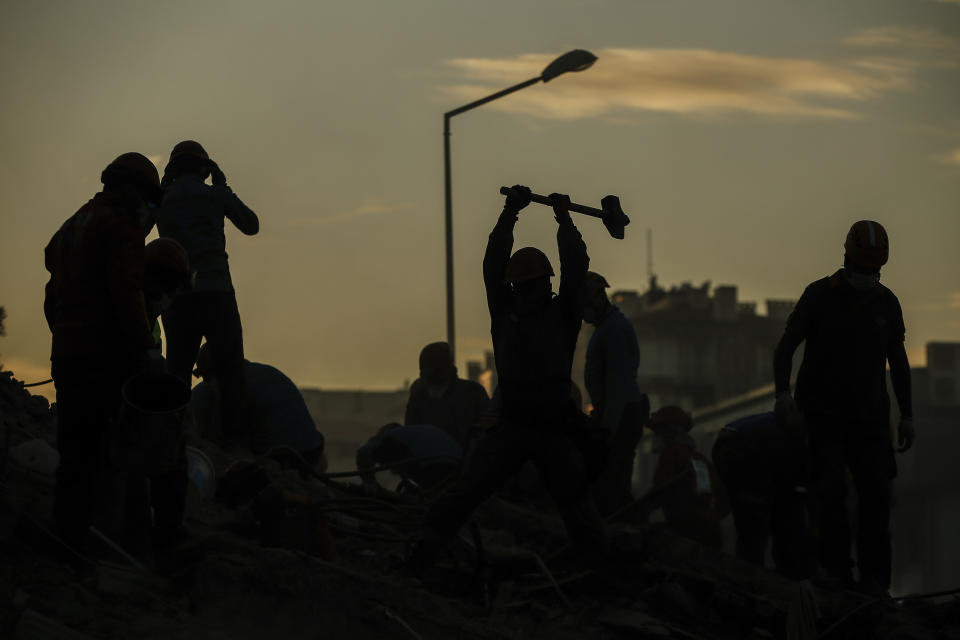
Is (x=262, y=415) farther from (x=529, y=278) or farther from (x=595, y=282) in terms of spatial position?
(x=529, y=278)

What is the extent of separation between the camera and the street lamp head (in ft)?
61.2

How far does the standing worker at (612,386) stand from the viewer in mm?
10789

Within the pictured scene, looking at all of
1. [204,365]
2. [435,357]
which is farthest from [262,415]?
[435,357]

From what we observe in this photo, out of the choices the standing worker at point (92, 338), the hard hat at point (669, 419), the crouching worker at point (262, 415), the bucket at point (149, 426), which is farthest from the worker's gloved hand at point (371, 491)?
the standing worker at point (92, 338)

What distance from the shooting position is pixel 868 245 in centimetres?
921

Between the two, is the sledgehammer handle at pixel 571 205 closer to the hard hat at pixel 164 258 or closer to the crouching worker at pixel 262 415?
the hard hat at pixel 164 258

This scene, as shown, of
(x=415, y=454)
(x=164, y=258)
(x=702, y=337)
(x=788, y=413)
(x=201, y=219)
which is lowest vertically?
(x=702, y=337)

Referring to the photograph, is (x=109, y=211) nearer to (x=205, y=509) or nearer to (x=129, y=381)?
(x=129, y=381)

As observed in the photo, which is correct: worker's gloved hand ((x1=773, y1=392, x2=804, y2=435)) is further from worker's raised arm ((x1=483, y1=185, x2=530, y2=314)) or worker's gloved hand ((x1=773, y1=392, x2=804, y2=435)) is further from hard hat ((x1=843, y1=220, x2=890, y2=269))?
worker's raised arm ((x1=483, y1=185, x2=530, y2=314))

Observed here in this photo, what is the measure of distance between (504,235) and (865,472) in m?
2.93

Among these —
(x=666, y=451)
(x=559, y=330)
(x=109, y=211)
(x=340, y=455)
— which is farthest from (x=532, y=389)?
(x=340, y=455)

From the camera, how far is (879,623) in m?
8.57

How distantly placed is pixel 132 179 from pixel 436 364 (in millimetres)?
5440

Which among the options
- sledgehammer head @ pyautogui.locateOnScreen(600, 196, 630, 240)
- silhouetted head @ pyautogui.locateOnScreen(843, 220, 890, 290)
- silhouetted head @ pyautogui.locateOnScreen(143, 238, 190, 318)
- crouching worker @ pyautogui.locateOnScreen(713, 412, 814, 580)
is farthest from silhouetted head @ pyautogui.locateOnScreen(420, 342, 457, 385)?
silhouetted head @ pyautogui.locateOnScreen(143, 238, 190, 318)
